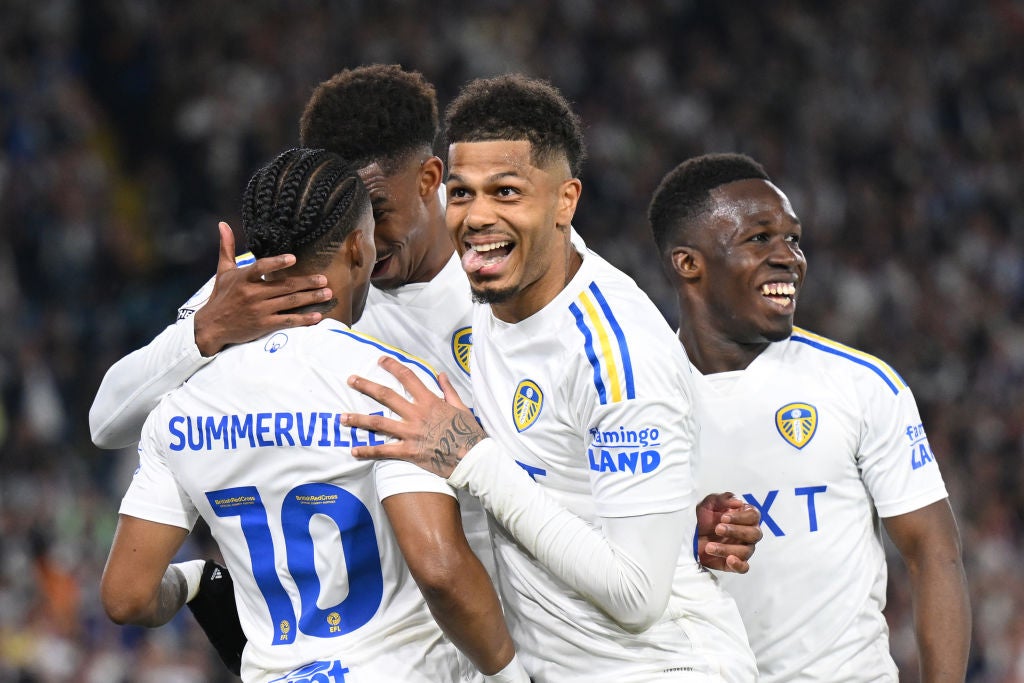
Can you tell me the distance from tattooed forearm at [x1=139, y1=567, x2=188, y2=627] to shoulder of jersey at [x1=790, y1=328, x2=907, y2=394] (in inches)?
76.2

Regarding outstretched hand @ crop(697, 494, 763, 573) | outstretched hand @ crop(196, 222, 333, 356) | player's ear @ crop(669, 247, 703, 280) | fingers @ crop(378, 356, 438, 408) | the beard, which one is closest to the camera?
fingers @ crop(378, 356, 438, 408)

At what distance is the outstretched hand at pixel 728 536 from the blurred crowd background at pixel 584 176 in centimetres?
510

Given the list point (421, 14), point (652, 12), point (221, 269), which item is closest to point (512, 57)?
point (421, 14)

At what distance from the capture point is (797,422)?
3820mm

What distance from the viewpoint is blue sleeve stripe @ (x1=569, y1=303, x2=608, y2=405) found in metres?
2.99

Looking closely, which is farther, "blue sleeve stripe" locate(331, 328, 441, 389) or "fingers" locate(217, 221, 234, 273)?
"fingers" locate(217, 221, 234, 273)

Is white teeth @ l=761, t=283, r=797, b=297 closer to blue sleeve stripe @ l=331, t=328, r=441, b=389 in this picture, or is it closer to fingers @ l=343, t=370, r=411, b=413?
blue sleeve stripe @ l=331, t=328, r=441, b=389

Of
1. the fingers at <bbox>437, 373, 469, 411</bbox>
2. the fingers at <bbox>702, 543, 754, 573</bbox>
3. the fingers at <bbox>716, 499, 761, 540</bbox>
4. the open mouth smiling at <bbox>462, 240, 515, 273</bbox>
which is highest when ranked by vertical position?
the open mouth smiling at <bbox>462, 240, 515, 273</bbox>

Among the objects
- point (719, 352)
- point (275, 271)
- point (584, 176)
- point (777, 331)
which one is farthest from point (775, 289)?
point (584, 176)

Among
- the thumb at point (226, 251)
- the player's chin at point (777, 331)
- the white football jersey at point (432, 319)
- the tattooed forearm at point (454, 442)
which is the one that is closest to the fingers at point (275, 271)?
the thumb at point (226, 251)

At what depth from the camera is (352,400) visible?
2971 mm

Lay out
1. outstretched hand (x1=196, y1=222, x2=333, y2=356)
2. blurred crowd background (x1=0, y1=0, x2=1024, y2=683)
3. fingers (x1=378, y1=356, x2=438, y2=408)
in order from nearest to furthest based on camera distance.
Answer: fingers (x1=378, y1=356, x2=438, y2=408)
outstretched hand (x1=196, y1=222, x2=333, y2=356)
blurred crowd background (x1=0, y1=0, x2=1024, y2=683)

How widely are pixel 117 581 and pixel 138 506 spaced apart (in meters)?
0.19

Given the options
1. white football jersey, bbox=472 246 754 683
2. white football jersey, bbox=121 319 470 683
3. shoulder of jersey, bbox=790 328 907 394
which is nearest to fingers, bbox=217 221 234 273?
white football jersey, bbox=121 319 470 683
